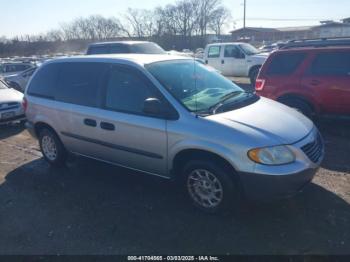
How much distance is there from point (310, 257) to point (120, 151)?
2.49 meters

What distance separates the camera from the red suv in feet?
20.1

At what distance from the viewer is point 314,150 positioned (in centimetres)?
353

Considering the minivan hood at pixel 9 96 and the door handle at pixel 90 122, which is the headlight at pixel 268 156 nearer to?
the door handle at pixel 90 122

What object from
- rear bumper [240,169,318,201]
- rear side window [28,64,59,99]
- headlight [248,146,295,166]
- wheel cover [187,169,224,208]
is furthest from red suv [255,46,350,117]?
rear side window [28,64,59,99]

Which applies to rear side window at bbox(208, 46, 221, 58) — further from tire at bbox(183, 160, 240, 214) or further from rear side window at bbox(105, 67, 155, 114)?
tire at bbox(183, 160, 240, 214)

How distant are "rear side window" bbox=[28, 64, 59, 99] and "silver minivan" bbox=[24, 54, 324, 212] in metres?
0.03

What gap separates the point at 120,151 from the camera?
4.18 m

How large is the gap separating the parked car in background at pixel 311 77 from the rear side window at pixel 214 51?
29.8 feet

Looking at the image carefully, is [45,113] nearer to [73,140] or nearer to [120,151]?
[73,140]

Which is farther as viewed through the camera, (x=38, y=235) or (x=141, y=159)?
(x=141, y=159)

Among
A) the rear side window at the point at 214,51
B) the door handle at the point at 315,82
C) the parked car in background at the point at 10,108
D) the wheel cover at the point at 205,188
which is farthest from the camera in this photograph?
the rear side window at the point at 214,51

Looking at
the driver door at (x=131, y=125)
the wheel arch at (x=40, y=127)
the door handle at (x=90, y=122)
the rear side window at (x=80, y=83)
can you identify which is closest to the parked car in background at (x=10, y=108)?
the wheel arch at (x=40, y=127)

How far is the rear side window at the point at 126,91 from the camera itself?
12.7 ft

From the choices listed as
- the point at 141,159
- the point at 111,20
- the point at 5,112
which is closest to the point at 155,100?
the point at 141,159
